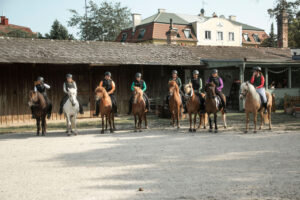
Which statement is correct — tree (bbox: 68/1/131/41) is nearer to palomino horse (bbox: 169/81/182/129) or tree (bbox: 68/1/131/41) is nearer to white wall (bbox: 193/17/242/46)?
white wall (bbox: 193/17/242/46)

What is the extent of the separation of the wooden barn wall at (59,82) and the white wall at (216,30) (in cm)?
3384

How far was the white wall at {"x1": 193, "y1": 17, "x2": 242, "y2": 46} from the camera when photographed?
53562 millimetres

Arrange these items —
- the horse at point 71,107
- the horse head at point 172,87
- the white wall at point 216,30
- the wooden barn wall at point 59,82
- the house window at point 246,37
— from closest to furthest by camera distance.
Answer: the horse at point 71,107
the horse head at point 172,87
the wooden barn wall at point 59,82
the white wall at point 216,30
the house window at point 246,37

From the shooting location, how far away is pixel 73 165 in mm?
7160

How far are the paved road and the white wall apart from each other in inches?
1757

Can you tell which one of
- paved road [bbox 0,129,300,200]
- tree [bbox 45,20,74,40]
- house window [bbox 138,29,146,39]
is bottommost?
paved road [bbox 0,129,300,200]

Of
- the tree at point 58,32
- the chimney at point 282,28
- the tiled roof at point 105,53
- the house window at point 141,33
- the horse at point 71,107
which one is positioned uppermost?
the house window at point 141,33

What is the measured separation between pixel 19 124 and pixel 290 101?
15.5 m

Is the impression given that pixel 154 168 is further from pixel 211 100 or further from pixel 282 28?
pixel 282 28

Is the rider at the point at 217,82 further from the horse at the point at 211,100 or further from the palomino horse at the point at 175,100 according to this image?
the palomino horse at the point at 175,100

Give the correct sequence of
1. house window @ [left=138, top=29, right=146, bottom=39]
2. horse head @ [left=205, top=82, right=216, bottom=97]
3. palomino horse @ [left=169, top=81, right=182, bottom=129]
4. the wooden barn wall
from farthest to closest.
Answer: house window @ [left=138, top=29, right=146, bottom=39] < the wooden barn wall < palomino horse @ [left=169, top=81, right=182, bottom=129] < horse head @ [left=205, top=82, right=216, bottom=97]

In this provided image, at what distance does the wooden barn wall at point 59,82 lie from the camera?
1736 centimetres

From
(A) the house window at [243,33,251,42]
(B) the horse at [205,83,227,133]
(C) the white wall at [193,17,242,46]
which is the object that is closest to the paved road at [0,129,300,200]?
(B) the horse at [205,83,227,133]

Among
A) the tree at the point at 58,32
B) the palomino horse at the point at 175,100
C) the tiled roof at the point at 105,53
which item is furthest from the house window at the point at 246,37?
the palomino horse at the point at 175,100
